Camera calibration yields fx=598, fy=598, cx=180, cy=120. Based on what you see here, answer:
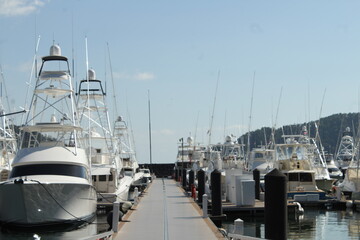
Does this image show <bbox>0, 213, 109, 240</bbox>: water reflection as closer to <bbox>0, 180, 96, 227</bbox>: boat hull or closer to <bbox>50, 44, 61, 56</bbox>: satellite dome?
<bbox>0, 180, 96, 227</bbox>: boat hull

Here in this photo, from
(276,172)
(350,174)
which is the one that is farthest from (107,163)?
(276,172)

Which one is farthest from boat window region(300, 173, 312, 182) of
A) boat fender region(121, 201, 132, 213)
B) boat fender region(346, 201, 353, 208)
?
boat fender region(121, 201, 132, 213)

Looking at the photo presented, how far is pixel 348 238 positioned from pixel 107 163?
731 inches

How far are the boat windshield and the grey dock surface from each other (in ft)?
45.4

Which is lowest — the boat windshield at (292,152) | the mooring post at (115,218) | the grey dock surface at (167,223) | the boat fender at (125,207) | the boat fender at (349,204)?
the boat fender at (349,204)

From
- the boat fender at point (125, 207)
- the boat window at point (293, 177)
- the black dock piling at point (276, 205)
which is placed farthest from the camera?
the boat window at point (293, 177)

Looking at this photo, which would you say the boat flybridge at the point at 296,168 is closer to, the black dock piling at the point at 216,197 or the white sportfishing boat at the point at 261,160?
the white sportfishing boat at the point at 261,160

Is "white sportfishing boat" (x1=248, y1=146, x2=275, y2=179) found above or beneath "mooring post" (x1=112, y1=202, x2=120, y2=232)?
above

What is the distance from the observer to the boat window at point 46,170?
27.5m

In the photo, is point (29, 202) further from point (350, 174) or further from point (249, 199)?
point (350, 174)

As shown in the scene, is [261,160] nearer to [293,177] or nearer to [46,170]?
[293,177]

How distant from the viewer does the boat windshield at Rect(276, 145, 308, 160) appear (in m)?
45.3

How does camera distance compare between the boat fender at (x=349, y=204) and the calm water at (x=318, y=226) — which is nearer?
the calm water at (x=318, y=226)

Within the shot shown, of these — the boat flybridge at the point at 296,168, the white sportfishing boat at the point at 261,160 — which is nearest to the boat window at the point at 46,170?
the boat flybridge at the point at 296,168
